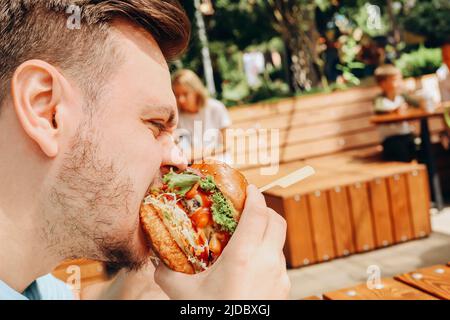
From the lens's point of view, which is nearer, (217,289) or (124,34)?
(217,289)

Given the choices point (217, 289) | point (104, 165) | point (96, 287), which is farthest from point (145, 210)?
point (96, 287)

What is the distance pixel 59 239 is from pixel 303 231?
121 inches

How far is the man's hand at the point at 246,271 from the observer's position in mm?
837

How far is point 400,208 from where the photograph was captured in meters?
4.19

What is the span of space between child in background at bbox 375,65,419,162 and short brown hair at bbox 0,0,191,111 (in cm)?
423

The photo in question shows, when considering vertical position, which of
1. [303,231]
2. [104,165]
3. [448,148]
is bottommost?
[303,231]

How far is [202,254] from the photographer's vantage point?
39.8 inches

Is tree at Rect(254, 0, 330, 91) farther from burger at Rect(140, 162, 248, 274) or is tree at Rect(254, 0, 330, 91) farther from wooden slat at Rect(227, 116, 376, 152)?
burger at Rect(140, 162, 248, 274)

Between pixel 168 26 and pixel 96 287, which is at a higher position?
pixel 168 26

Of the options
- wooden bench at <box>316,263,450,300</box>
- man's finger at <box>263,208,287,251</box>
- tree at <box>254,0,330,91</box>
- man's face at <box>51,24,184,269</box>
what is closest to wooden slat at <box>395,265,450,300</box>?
wooden bench at <box>316,263,450,300</box>

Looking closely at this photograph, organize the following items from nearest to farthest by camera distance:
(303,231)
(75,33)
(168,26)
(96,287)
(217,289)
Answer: (217,289), (75,33), (168,26), (96,287), (303,231)

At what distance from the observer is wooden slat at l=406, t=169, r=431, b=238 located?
4.17m

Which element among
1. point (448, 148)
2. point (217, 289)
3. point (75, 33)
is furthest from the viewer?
point (448, 148)
